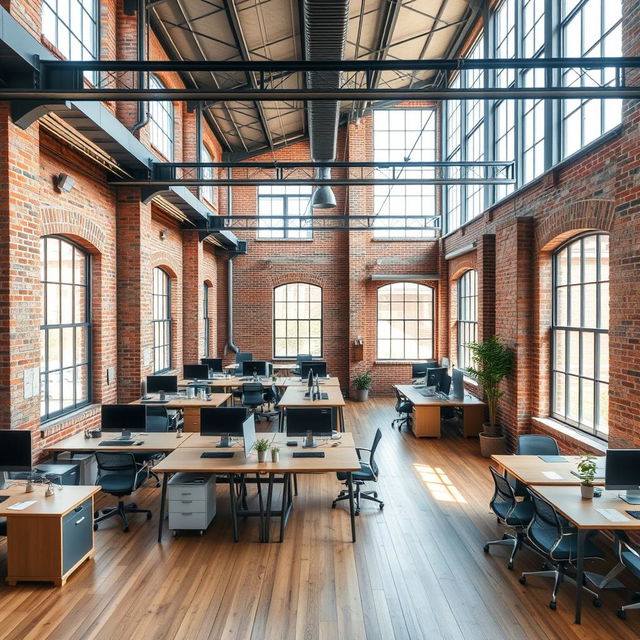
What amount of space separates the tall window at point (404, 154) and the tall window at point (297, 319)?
2732mm

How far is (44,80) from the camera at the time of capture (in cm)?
461

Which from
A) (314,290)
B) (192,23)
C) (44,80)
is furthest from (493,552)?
(314,290)

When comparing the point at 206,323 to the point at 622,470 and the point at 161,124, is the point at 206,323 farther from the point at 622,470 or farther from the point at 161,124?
the point at 622,470

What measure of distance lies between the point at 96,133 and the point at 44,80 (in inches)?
49.3

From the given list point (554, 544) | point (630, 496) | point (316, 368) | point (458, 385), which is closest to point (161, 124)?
point (316, 368)

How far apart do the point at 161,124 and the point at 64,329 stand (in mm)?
4864

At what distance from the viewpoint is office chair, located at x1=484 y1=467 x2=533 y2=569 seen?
4.59m

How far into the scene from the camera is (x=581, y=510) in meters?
4.03

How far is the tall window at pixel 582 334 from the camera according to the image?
6129 mm

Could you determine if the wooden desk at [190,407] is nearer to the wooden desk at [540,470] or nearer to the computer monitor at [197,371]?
the computer monitor at [197,371]

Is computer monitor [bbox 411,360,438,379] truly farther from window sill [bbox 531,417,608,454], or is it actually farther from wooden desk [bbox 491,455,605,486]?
wooden desk [bbox 491,455,605,486]

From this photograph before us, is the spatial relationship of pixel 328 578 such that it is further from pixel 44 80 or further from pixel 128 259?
pixel 128 259

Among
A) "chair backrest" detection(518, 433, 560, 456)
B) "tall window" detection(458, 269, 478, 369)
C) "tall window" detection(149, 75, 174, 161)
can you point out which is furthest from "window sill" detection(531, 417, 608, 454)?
"tall window" detection(149, 75, 174, 161)

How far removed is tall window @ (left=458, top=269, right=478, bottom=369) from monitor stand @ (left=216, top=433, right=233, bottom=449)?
704 cm
